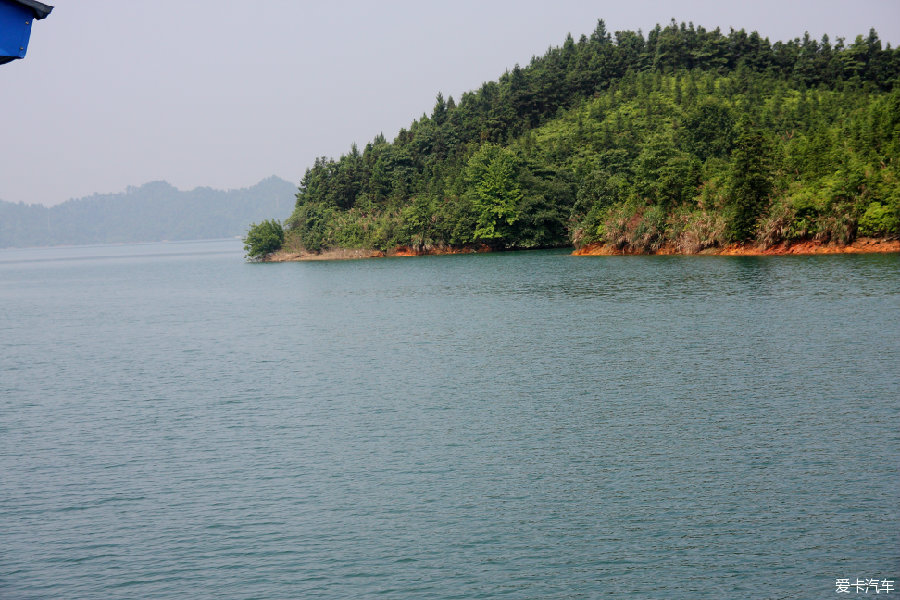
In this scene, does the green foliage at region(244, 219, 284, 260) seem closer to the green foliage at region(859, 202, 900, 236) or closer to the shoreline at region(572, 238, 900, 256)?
the shoreline at region(572, 238, 900, 256)

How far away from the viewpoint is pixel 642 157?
75.0 m

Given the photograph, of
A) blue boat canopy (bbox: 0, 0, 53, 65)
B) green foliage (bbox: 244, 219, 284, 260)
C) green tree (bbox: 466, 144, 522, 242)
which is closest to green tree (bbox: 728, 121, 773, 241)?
green tree (bbox: 466, 144, 522, 242)

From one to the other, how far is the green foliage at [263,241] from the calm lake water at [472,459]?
79301 mm

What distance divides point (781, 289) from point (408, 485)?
32552 millimetres

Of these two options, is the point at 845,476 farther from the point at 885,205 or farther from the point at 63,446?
the point at 885,205

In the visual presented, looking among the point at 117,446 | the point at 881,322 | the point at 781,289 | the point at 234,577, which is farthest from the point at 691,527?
the point at 781,289

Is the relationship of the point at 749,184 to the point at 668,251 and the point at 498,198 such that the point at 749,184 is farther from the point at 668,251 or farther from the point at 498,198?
the point at 498,198

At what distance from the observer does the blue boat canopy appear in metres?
5.65

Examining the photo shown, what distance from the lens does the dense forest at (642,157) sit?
62.2 m

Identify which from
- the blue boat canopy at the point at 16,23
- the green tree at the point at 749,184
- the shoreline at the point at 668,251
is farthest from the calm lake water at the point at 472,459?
the green tree at the point at 749,184

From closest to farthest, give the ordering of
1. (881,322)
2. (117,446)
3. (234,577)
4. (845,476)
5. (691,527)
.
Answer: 1. (234,577)
2. (691,527)
3. (845,476)
4. (117,446)
5. (881,322)

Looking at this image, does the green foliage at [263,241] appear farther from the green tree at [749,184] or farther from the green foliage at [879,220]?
the green foliage at [879,220]

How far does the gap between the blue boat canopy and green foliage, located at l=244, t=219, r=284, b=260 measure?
112m

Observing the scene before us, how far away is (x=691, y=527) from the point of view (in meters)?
12.4
